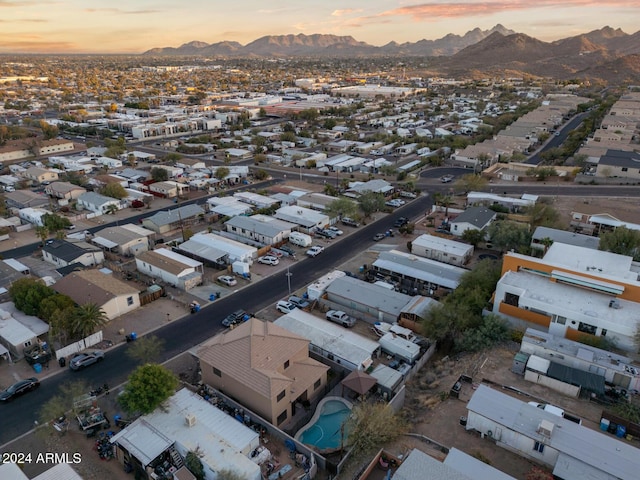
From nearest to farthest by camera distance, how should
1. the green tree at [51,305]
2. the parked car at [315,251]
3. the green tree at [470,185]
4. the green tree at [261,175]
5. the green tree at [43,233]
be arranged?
1. the green tree at [51,305]
2. the parked car at [315,251]
3. the green tree at [43,233]
4. the green tree at [470,185]
5. the green tree at [261,175]

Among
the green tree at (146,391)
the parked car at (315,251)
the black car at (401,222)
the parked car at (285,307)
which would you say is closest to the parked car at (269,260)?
the parked car at (315,251)

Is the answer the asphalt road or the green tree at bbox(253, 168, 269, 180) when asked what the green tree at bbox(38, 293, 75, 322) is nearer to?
the asphalt road

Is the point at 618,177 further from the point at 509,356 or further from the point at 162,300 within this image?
the point at 162,300

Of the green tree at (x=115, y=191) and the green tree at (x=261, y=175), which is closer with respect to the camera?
the green tree at (x=115, y=191)

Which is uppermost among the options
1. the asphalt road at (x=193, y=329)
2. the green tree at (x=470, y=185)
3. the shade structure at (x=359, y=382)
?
the green tree at (x=470, y=185)

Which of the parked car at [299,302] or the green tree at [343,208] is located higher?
the green tree at [343,208]

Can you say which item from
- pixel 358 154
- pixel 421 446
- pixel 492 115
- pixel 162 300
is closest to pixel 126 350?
pixel 162 300

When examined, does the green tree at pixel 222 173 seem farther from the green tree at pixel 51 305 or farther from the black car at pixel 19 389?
the black car at pixel 19 389
